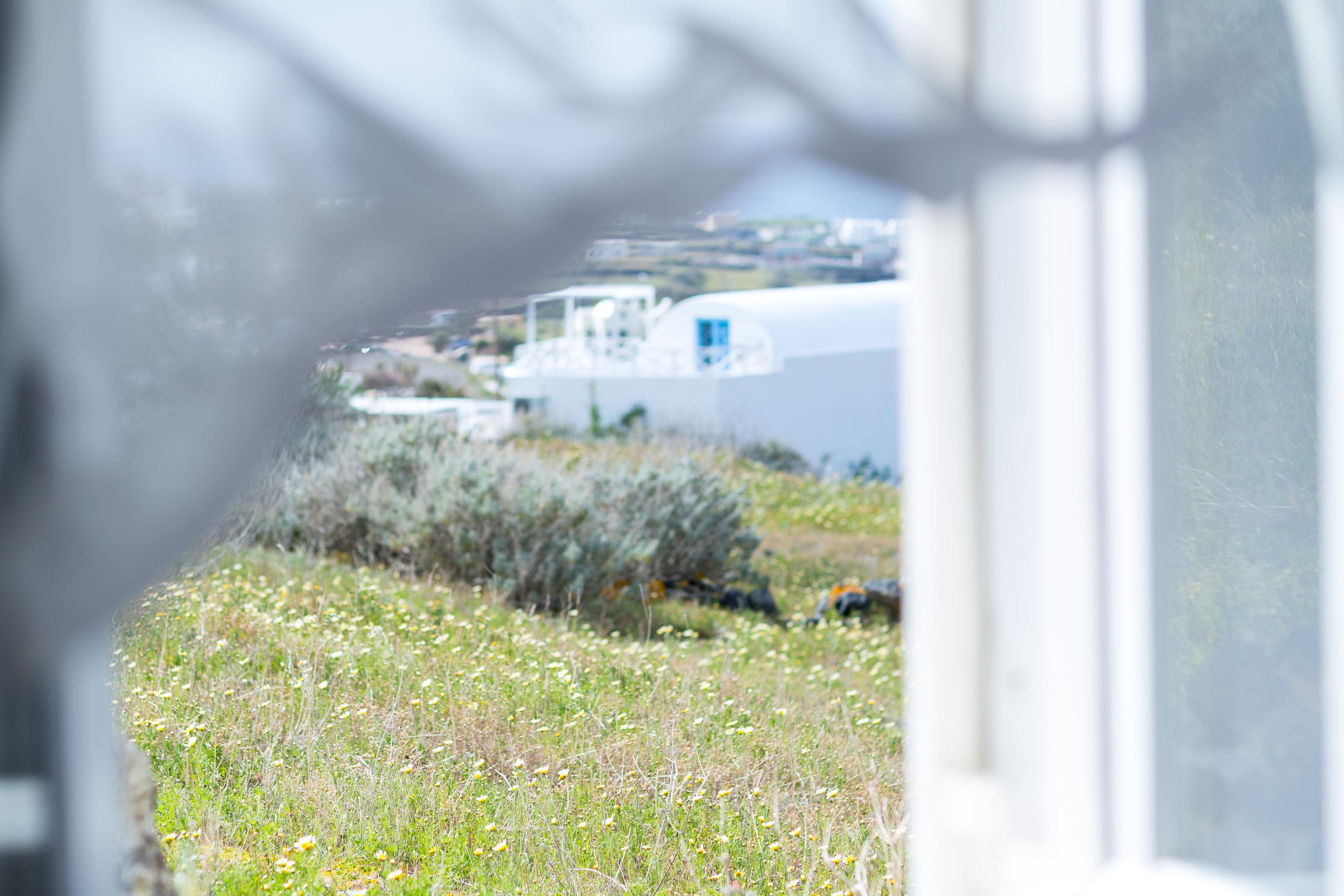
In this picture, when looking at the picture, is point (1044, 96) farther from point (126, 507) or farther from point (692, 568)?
point (692, 568)

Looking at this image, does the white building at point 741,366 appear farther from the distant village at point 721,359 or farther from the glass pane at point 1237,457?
the glass pane at point 1237,457

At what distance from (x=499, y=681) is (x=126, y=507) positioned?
1.58m

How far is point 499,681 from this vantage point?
6.68 feet

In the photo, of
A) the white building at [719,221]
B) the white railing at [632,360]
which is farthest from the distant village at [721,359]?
the white building at [719,221]

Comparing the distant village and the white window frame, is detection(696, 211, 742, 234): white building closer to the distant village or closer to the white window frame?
the white window frame

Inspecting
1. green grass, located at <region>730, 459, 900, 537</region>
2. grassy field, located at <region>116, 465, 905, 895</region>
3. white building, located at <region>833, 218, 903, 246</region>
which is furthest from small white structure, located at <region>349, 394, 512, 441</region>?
white building, located at <region>833, 218, 903, 246</region>

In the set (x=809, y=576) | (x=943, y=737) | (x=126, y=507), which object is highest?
(x=126, y=507)

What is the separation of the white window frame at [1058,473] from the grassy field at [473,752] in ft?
2.47

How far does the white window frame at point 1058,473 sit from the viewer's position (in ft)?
2.36

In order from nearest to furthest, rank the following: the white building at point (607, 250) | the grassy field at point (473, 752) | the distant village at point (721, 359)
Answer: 1. the white building at point (607, 250)
2. the grassy field at point (473, 752)
3. the distant village at point (721, 359)

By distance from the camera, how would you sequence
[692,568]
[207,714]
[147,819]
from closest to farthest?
[147,819] < [207,714] < [692,568]

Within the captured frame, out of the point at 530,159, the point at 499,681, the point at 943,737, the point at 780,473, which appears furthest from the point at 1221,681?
the point at 780,473

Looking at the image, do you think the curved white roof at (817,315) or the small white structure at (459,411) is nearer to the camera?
the small white structure at (459,411)

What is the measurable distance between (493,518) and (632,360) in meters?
2.15
